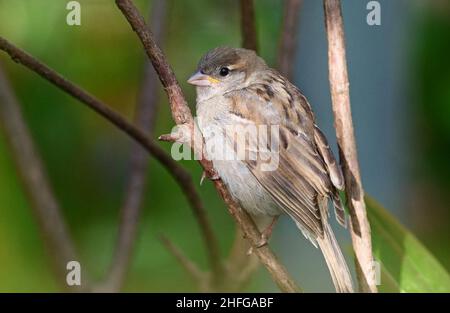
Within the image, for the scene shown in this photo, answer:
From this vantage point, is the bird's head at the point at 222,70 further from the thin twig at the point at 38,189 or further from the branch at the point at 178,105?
the branch at the point at 178,105

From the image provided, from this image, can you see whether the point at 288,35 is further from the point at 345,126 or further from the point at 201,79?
the point at 345,126

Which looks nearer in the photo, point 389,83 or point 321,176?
point 321,176

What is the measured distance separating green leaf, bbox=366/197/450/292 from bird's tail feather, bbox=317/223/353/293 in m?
0.13

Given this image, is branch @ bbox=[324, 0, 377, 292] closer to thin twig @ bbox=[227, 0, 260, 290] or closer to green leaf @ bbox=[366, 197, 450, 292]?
green leaf @ bbox=[366, 197, 450, 292]

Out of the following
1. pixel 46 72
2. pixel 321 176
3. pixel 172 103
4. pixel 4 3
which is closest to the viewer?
pixel 172 103

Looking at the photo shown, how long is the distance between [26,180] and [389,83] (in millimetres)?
1484

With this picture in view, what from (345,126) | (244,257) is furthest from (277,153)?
(345,126)

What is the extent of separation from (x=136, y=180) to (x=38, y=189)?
0.32 metres

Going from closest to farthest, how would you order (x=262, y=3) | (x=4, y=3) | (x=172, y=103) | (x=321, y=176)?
(x=172, y=103) → (x=321, y=176) → (x=4, y=3) → (x=262, y=3)

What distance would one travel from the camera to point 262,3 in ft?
10.1

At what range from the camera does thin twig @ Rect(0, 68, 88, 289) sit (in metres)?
2.48

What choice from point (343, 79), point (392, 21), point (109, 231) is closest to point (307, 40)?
point (392, 21)

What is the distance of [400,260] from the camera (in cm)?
226

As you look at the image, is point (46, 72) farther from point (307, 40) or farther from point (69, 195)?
point (307, 40)
